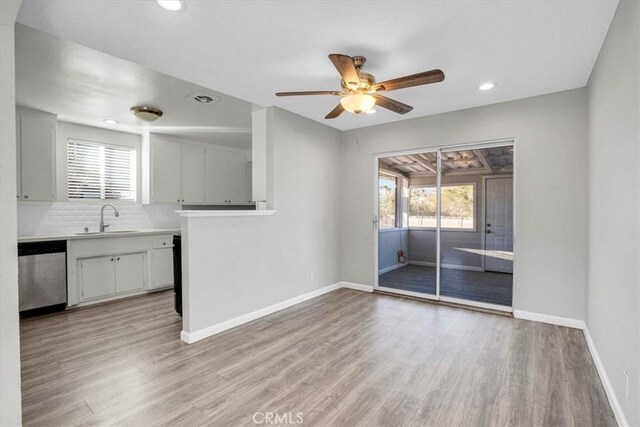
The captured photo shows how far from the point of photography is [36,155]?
4.06 metres

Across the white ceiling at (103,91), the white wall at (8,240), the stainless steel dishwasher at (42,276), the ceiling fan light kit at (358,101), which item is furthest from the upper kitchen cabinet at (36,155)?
the ceiling fan light kit at (358,101)

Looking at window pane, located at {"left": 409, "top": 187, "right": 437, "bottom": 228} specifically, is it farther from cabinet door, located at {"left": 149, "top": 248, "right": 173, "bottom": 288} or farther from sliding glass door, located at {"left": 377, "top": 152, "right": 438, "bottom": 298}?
cabinet door, located at {"left": 149, "top": 248, "right": 173, "bottom": 288}

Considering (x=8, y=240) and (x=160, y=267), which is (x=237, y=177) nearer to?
(x=160, y=267)

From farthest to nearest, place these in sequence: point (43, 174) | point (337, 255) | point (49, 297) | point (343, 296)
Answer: point (337, 255) → point (343, 296) → point (43, 174) → point (49, 297)

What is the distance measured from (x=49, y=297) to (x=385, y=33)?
4.80 m

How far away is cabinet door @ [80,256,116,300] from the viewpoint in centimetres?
411

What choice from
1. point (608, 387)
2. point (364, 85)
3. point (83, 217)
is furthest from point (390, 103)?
point (83, 217)

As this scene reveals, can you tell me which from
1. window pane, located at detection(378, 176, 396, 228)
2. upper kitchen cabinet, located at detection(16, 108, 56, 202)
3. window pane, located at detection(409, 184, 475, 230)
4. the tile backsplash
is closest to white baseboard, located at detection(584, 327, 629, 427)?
window pane, located at detection(409, 184, 475, 230)

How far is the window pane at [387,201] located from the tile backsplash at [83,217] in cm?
375

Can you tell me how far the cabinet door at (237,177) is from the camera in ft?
20.6

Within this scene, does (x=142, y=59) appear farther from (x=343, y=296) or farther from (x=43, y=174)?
(x=343, y=296)

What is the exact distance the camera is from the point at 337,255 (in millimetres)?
5043

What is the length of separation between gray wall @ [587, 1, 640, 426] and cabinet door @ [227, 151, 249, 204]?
5.57 m

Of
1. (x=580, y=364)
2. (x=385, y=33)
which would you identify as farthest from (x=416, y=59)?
(x=580, y=364)
